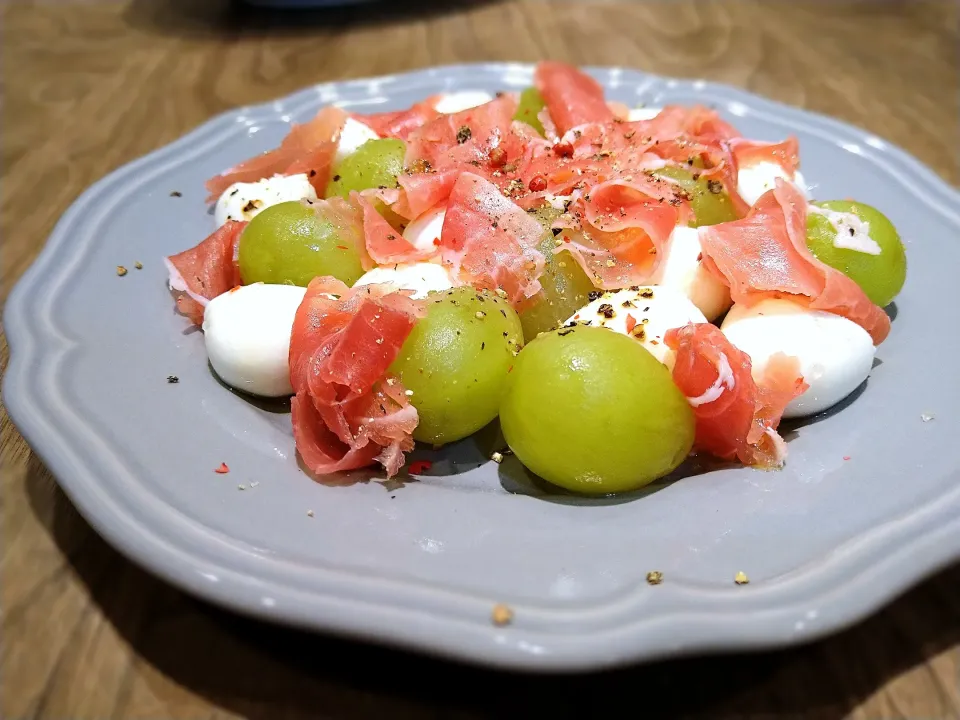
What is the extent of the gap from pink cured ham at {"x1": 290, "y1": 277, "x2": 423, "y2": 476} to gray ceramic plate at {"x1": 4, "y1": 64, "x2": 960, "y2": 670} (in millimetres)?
51

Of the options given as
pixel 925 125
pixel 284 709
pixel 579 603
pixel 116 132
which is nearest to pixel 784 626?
pixel 579 603

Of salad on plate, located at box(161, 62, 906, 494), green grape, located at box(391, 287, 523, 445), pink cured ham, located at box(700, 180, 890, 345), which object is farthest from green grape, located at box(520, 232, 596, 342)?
pink cured ham, located at box(700, 180, 890, 345)

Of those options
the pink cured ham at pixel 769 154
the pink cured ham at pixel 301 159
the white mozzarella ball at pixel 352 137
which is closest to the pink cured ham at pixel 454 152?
the white mozzarella ball at pixel 352 137

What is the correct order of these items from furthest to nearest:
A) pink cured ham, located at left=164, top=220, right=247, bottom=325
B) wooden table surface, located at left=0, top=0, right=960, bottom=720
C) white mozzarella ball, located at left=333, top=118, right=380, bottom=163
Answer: white mozzarella ball, located at left=333, top=118, right=380, bottom=163 → pink cured ham, located at left=164, top=220, right=247, bottom=325 → wooden table surface, located at left=0, top=0, right=960, bottom=720

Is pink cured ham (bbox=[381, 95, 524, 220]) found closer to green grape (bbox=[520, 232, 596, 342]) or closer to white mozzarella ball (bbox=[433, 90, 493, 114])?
white mozzarella ball (bbox=[433, 90, 493, 114])

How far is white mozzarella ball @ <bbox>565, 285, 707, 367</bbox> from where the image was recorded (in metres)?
1.25

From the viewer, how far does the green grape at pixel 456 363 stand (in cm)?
116

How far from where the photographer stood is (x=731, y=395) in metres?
1.13

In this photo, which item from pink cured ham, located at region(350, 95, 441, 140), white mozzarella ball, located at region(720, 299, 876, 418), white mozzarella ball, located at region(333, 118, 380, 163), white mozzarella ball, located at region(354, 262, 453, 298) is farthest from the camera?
pink cured ham, located at region(350, 95, 441, 140)

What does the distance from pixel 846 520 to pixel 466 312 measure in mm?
630

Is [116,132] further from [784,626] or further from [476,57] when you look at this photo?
[784,626]

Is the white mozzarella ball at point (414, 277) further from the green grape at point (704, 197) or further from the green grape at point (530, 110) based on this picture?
the green grape at point (530, 110)

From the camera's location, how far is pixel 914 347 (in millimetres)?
1374

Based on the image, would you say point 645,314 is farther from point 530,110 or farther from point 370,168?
point 530,110
